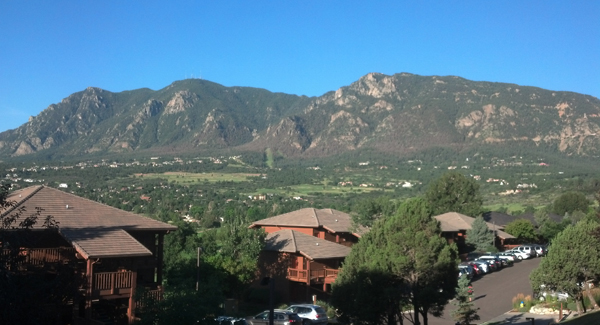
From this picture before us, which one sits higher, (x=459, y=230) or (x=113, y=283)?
(x=113, y=283)

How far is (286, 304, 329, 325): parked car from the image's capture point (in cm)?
2466

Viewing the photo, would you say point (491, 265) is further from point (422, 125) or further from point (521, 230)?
point (422, 125)

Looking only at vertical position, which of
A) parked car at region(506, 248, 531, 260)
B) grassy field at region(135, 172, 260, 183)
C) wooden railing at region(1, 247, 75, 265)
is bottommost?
parked car at region(506, 248, 531, 260)

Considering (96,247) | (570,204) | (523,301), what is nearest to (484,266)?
(523,301)

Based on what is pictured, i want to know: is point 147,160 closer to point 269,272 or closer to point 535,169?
point 535,169

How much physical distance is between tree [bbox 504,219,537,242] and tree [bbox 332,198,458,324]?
49.0 meters

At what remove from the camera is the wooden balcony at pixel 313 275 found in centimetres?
3418

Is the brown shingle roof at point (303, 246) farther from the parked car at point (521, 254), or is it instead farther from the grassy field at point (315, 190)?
the grassy field at point (315, 190)

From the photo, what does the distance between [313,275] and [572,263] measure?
14.5 meters

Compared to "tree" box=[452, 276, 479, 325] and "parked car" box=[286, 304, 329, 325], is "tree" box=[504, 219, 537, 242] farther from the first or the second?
"parked car" box=[286, 304, 329, 325]

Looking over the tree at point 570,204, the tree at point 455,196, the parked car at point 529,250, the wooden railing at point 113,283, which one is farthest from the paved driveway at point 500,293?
the tree at point 570,204

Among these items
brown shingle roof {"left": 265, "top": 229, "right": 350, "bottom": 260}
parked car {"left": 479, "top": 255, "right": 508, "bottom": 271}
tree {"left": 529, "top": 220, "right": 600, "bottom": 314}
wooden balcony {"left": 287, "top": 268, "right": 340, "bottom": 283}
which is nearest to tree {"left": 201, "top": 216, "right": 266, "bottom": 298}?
brown shingle roof {"left": 265, "top": 229, "right": 350, "bottom": 260}

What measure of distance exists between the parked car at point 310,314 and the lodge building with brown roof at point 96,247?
5985 mm

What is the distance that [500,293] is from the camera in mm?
36812
